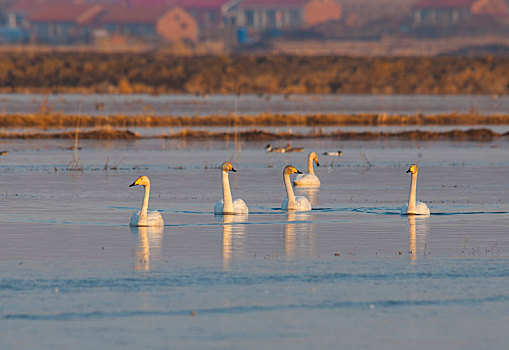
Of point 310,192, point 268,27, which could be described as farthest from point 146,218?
point 268,27

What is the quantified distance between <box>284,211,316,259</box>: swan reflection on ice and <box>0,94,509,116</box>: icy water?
29929 mm

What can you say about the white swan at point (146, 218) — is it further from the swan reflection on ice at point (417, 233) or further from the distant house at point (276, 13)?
the distant house at point (276, 13)

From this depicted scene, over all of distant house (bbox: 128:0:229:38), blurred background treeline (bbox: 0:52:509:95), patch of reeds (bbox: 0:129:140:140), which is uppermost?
distant house (bbox: 128:0:229:38)

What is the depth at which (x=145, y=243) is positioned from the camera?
1586 centimetres

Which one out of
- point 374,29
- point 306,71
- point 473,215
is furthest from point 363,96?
point 374,29

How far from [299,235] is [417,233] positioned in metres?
1.60

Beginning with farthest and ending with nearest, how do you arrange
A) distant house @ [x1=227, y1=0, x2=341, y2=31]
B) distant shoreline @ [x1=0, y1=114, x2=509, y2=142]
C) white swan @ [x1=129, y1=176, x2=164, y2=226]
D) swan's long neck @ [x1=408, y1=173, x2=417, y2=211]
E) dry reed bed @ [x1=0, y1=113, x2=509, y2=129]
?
distant house @ [x1=227, y1=0, x2=341, y2=31] → dry reed bed @ [x1=0, y1=113, x2=509, y2=129] → distant shoreline @ [x1=0, y1=114, x2=509, y2=142] → swan's long neck @ [x1=408, y1=173, x2=417, y2=211] → white swan @ [x1=129, y1=176, x2=164, y2=226]

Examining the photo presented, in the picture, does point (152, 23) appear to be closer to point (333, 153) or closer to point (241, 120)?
point (241, 120)

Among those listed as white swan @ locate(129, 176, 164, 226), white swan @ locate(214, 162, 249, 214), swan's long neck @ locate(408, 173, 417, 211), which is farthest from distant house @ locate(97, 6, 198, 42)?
white swan @ locate(129, 176, 164, 226)

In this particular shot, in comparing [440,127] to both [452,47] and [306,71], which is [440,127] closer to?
[306,71]

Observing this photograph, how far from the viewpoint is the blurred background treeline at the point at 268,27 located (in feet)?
373

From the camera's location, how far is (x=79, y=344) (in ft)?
33.7

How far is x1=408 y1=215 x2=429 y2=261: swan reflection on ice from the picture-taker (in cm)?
1515

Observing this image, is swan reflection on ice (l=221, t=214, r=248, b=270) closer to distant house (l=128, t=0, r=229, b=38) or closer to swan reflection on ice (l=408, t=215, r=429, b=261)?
swan reflection on ice (l=408, t=215, r=429, b=261)
